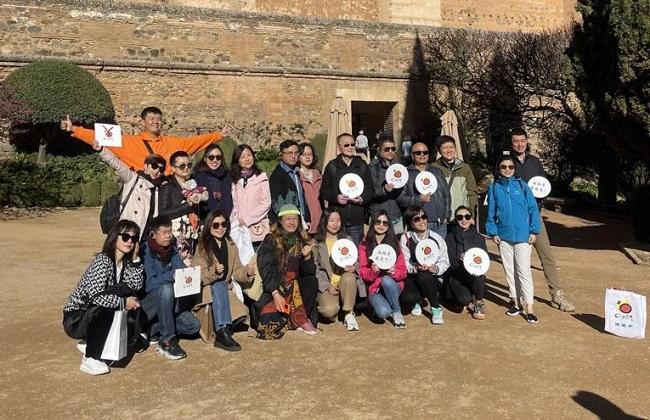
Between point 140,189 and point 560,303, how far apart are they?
4.40 metres

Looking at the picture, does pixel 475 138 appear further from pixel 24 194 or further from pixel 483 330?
pixel 483 330

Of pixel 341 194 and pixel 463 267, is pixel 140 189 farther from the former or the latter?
pixel 463 267

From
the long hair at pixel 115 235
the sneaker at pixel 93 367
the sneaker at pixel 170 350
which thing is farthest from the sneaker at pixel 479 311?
the sneaker at pixel 93 367

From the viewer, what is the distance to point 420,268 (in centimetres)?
566

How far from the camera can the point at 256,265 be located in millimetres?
5230

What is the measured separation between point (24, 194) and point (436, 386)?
11583 millimetres

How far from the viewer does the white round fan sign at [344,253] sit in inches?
211

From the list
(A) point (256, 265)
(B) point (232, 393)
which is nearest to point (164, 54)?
(A) point (256, 265)

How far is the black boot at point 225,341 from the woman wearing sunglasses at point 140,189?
1138 mm

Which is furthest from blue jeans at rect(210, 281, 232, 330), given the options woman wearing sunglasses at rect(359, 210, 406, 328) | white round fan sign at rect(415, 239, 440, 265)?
white round fan sign at rect(415, 239, 440, 265)

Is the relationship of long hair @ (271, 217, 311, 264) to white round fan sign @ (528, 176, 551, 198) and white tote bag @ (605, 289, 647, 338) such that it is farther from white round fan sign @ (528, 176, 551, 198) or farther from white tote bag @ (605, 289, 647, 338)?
white tote bag @ (605, 289, 647, 338)

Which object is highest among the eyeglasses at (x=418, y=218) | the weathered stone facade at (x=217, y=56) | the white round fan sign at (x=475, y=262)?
the weathered stone facade at (x=217, y=56)

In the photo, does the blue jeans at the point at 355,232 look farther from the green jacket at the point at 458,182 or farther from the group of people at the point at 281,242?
the green jacket at the point at 458,182

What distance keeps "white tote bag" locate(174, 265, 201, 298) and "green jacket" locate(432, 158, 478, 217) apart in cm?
301
